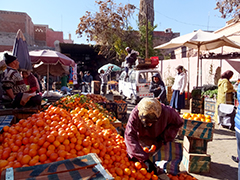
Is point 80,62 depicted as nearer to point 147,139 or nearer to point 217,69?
point 217,69

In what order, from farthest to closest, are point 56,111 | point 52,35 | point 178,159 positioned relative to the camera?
point 52,35 → point 56,111 → point 178,159

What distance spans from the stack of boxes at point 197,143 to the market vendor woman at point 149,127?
0.89 metres

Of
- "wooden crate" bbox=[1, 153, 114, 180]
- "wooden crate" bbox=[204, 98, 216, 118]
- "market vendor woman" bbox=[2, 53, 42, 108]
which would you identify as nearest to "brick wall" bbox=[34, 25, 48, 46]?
"market vendor woman" bbox=[2, 53, 42, 108]

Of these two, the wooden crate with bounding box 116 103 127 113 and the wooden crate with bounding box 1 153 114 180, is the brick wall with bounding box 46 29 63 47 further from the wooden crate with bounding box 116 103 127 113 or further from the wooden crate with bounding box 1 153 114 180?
the wooden crate with bounding box 1 153 114 180

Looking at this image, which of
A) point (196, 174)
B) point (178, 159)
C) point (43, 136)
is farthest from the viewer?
point (196, 174)

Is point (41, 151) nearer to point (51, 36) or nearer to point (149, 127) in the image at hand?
point (149, 127)

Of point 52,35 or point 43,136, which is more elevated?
point 52,35

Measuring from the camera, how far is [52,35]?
23016mm

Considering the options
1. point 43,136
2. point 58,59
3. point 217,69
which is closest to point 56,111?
point 43,136

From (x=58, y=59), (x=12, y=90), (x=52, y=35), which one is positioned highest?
(x=52, y=35)

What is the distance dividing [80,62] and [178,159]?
2240cm

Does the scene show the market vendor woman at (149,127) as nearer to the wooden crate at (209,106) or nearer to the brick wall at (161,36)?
the wooden crate at (209,106)

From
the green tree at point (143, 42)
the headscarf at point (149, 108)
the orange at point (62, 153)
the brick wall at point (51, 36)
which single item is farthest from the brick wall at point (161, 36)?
the orange at point (62, 153)

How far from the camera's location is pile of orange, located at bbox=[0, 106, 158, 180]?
1.90 m
